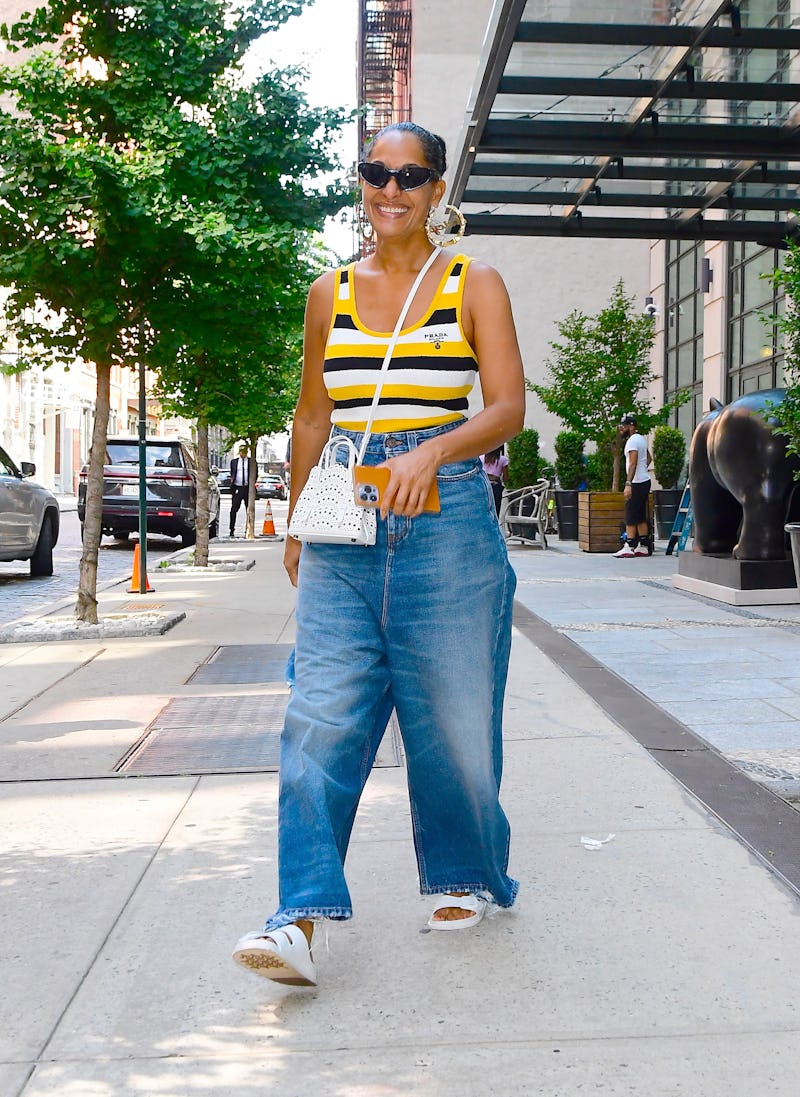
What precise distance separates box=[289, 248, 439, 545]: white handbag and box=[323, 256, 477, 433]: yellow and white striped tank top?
3cm

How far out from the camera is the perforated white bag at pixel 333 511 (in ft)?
9.96

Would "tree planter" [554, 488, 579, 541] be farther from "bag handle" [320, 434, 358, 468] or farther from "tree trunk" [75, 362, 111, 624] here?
"bag handle" [320, 434, 358, 468]

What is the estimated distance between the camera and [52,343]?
10789 millimetres

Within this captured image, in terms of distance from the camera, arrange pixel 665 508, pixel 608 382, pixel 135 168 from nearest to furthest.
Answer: pixel 135 168, pixel 608 382, pixel 665 508

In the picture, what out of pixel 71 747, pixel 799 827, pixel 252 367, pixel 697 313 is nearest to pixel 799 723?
pixel 799 827

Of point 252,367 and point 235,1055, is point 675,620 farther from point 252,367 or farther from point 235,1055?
point 235,1055

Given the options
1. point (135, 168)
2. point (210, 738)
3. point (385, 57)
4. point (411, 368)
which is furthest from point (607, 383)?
point (385, 57)

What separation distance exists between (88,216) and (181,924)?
23.9 ft

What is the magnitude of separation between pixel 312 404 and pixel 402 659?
71 centimetres

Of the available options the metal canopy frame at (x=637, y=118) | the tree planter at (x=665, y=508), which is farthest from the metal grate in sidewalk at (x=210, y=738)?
the tree planter at (x=665, y=508)

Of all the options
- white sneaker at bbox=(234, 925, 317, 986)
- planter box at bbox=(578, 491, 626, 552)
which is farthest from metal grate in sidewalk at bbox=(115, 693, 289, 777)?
planter box at bbox=(578, 491, 626, 552)

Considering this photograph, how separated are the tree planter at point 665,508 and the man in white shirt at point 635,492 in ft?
9.52

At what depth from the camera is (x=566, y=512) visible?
930 inches

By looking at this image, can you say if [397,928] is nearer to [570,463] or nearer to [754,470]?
[754,470]
